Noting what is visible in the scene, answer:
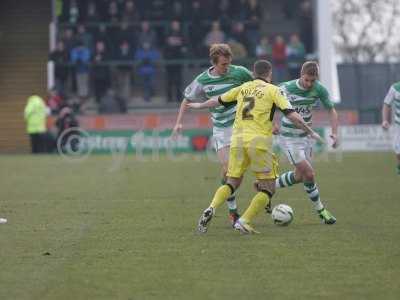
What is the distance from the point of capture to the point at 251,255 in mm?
10219

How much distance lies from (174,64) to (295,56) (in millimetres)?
4163

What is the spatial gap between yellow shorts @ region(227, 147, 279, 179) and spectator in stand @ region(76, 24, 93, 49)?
82.7ft

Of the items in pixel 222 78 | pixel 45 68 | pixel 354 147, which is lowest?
pixel 354 147

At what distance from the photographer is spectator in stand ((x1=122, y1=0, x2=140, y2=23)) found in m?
37.0

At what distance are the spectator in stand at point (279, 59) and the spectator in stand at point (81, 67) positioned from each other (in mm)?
6353

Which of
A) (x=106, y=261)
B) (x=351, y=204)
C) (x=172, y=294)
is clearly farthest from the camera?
(x=351, y=204)

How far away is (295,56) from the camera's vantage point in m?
36.4

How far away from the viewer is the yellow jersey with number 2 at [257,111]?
1166 centimetres

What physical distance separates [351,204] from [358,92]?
23138 millimetres

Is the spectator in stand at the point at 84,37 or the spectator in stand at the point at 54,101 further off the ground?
the spectator in stand at the point at 84,37

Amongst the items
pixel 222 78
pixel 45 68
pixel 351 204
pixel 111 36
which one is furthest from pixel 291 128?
pixel 45 68

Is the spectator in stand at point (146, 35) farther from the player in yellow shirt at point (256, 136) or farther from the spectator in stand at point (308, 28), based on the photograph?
the player in yellow shirt at point (256, 136)

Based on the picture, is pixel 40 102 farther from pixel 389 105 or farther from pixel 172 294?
pixel 172 294

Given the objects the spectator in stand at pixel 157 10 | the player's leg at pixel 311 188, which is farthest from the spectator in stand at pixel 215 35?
the player's leg at pixel 311 188
